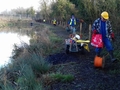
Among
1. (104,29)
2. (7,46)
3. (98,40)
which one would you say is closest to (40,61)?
(98,40)

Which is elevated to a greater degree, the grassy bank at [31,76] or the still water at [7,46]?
the grassy bank at [31,76]

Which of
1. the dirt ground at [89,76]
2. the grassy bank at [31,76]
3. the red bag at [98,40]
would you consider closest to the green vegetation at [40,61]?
the grassy bank at [31,76]

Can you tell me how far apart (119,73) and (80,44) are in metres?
3.65

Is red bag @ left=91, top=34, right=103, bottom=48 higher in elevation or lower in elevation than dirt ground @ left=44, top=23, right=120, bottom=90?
higher

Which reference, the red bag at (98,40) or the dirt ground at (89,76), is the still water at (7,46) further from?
the red bag at (98,40)

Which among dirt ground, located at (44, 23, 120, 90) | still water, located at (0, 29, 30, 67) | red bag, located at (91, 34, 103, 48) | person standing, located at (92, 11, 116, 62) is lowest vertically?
still water, located at (0, 29, 30, 67)

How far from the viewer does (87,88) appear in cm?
676

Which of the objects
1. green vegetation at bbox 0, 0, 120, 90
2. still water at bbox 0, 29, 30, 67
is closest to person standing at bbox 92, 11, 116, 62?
green vegetation at bbox 0, 0, 120, 90

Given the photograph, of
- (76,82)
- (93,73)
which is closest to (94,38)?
(93,73)

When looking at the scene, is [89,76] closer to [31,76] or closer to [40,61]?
[31,76]

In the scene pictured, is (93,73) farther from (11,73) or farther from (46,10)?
(46,10)

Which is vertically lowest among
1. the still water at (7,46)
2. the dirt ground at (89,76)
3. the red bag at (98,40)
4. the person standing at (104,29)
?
the still water at (7,46)

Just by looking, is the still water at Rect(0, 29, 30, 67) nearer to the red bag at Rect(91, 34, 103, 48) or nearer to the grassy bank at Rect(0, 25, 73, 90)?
the grassy bank at Rect(0, 25, 73, 90)

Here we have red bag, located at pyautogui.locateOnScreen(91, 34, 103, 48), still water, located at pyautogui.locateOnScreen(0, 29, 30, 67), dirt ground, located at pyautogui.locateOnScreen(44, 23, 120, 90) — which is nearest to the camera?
dirt ground, located at pyautogui.locateOnScreen(44, 23, 120, 90)
